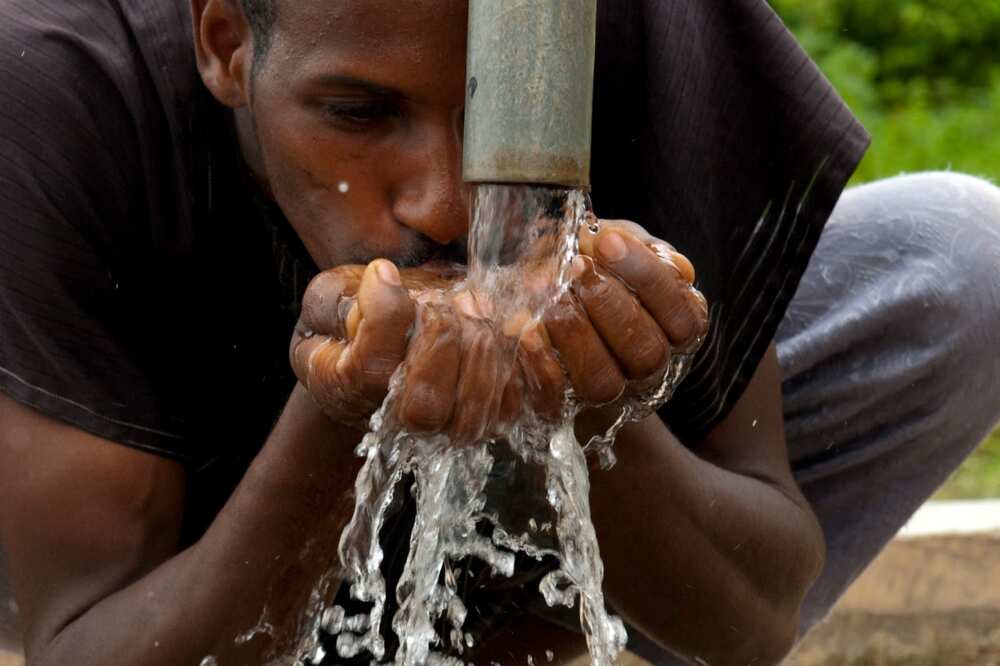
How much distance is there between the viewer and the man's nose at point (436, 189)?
2.11 m

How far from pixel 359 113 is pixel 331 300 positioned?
0.31 meters

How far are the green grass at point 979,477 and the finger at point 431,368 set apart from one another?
3245 millimetres

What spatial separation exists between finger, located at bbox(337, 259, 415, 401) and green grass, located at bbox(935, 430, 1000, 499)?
10.7 ft

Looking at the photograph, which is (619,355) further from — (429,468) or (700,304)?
(429,468)

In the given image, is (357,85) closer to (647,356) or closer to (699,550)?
(647,356)

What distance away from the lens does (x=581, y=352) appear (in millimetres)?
1879

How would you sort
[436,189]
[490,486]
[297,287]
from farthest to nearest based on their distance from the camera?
[297,287] → [490,486] → [436,189]

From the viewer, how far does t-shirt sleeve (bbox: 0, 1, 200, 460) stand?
7.98 feet

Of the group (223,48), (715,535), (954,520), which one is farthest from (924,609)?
(223,48)

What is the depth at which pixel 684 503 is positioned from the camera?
254 cm

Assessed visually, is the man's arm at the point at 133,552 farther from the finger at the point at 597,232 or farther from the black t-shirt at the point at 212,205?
the finger at the point at 597,232

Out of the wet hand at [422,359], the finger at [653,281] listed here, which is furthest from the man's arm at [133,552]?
the finger at [653,281]

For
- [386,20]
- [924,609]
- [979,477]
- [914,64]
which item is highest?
[386,20]

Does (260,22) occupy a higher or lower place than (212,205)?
higher
